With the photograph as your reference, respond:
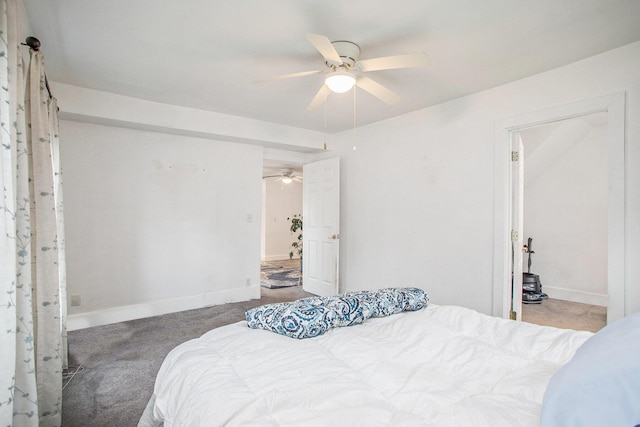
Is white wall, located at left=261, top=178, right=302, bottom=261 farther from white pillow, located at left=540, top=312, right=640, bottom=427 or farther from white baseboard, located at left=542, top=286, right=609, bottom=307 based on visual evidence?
white pillow, located at left=540, top=312, right=640, bottom=427

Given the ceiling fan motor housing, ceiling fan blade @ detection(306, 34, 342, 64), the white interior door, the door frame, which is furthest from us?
the white interior door

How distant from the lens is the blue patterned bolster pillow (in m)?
1.54

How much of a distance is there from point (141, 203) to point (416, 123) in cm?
327

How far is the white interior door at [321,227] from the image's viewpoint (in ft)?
14.8

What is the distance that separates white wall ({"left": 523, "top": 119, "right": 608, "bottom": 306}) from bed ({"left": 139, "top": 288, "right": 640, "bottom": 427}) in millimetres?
3391

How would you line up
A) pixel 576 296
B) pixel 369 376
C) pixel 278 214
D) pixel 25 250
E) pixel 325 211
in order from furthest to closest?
pixel 278 214
pixel 325 211
pixel 576 296
pixel 25 250
pixel 369 376

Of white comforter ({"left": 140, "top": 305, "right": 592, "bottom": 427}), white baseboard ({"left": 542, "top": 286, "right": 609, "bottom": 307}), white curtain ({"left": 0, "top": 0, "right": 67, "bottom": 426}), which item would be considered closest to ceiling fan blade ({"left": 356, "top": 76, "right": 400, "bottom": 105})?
white comforter ({"left": 140, "top": 305, "right": 592, "bottom": 427})

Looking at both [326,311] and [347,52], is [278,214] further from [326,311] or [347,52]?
[326,311]

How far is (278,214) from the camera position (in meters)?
8.55

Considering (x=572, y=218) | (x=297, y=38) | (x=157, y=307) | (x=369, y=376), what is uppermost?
(x=297, y=38)

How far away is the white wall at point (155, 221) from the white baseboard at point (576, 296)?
4.16 m

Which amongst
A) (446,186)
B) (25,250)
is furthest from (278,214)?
(25,250)

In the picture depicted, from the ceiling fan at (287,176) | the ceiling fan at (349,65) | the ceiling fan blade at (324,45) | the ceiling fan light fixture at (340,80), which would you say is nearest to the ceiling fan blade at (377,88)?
the ceiling fan at (349,65)

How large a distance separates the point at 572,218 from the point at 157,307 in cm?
548
